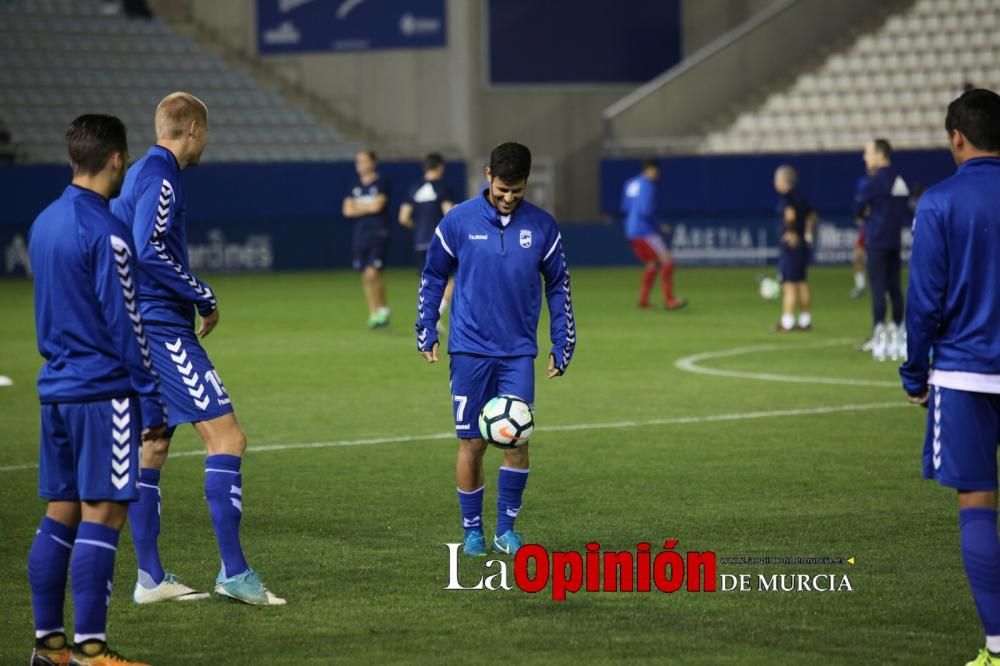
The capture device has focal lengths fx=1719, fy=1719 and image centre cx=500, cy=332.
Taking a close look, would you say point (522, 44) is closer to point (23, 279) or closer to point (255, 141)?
point (255, 141)

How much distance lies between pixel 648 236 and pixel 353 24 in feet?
53.6

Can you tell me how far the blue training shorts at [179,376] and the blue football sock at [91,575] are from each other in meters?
1.37

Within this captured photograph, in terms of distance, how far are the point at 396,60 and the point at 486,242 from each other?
31752 millimetres

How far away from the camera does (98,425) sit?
607 cm

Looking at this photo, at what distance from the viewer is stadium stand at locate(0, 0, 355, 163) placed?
Answer: 3759cm

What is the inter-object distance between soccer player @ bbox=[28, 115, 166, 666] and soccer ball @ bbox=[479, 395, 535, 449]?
2327mm

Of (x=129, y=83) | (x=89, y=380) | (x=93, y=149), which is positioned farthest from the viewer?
(x=129, y=83)

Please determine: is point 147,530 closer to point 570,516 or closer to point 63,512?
point 63,512

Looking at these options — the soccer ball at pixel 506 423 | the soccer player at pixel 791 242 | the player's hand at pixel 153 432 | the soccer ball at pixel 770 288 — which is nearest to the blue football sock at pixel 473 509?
the soccer ball at pixel 506 423

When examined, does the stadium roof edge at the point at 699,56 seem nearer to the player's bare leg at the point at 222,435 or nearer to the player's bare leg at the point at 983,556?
the player's bare leg at the point at 222,435

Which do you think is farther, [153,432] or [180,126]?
[180,126]

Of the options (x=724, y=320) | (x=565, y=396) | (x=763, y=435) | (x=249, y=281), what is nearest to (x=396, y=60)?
(x=249, y=281)

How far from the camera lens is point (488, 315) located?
850 cm

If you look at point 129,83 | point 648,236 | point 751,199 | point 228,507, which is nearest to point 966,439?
point 228,507
